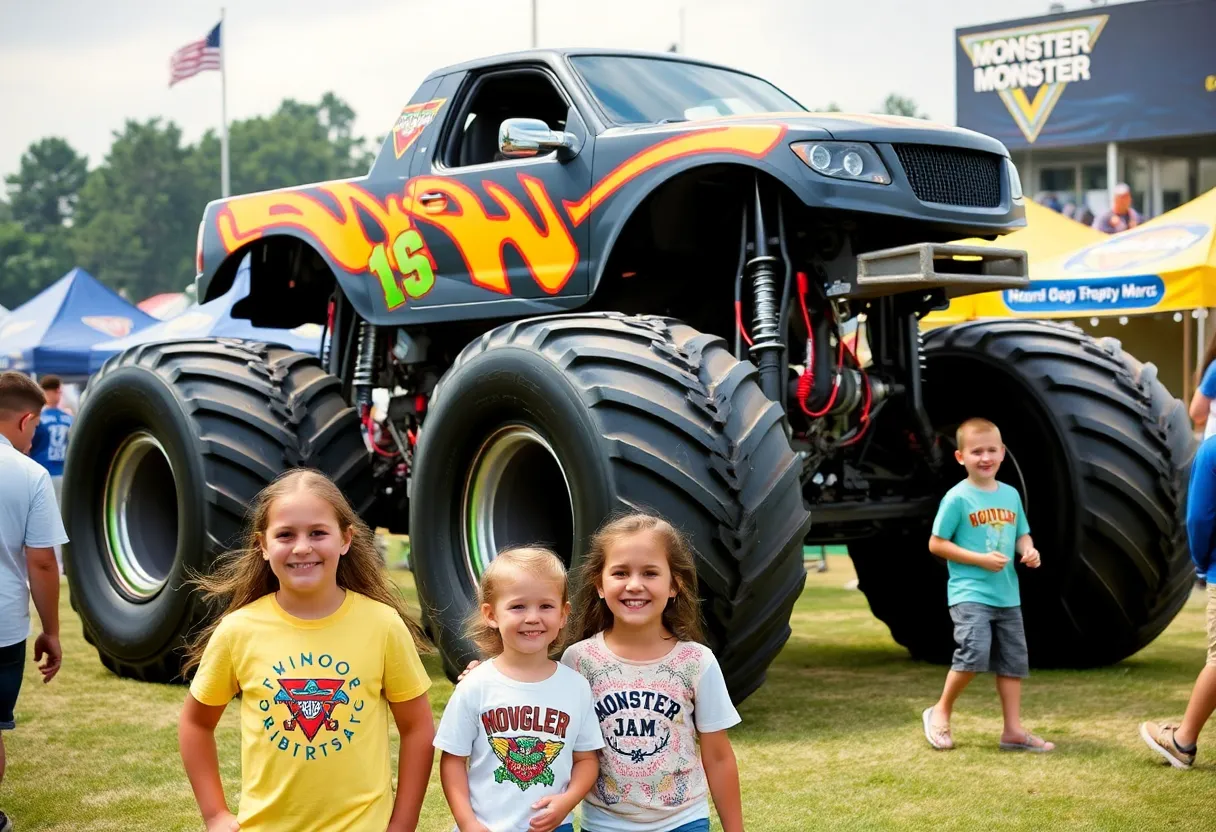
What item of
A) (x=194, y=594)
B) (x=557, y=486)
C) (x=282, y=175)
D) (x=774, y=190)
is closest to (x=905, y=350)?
(x=774, y=190)

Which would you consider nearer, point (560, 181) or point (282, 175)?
point (560, 181)

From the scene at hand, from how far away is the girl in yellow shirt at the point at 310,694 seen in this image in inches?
130

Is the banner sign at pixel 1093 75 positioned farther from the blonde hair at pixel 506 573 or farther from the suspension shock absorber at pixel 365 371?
the blonde hair at pixel 506 573

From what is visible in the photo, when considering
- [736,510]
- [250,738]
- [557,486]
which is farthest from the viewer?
[557,486]

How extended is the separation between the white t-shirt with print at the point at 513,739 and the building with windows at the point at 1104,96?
24.4 m

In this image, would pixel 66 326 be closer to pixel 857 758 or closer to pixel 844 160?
pixel 844 160

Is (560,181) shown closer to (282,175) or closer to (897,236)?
(897,236)

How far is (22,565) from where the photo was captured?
16.5 feet

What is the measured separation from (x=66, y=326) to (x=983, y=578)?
16384 mm

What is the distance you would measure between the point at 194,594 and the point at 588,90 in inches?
115

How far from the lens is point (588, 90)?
7051 mm

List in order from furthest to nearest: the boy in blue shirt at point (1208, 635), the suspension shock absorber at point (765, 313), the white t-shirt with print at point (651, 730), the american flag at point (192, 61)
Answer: the american flag at point (192, 61), the suspension shock absorber at point (765, 313), the boy in blue shirt at point (1208, 635), the white t-shirt with print at point (651, 730)

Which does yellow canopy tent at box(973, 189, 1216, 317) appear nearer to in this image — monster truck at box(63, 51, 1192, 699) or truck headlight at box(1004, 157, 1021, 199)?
monster truck at box(63, 51, 1192, 699)

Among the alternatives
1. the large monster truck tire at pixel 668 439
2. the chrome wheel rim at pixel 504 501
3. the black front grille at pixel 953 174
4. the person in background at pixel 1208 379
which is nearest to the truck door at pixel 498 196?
the large monster truck tire at pixel 668 439
